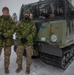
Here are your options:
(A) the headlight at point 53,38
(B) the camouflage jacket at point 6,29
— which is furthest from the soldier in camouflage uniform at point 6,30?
(A) the headlight at point 53,38

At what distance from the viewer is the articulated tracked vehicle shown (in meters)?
3.72

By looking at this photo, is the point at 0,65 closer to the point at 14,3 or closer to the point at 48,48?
the point at 48,48

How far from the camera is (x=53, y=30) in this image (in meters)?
3.72

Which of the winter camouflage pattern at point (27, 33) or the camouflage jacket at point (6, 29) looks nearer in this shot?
the camouflage jacket at point (6, 29)

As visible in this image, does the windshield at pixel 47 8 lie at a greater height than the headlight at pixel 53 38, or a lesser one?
greater

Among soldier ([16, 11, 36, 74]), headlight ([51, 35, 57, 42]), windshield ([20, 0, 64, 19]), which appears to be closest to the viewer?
headlight ([51, 35, 57, 42])

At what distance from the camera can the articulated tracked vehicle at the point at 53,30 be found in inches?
146

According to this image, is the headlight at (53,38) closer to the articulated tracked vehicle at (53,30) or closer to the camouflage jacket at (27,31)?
the articulated tracked vehicle at (53,30)

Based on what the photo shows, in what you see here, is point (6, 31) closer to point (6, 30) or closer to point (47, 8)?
point (6, 30)

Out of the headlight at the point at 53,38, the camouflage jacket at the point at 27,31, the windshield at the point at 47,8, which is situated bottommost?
the headlight at the point at 53,38

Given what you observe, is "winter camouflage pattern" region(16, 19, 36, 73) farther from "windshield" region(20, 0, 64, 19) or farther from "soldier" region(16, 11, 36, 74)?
"windshield" region(20, 0, 64, 19)

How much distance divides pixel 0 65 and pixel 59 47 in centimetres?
199

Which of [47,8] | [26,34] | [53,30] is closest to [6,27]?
[26,34]

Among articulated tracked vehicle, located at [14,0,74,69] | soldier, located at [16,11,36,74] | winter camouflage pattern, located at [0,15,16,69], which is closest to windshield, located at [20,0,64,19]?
articulated tracked vehicle, located at [14,0,74,69]
